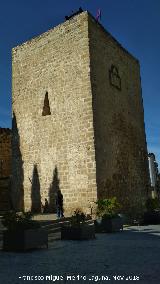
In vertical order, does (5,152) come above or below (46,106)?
below

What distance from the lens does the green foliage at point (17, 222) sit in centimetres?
784

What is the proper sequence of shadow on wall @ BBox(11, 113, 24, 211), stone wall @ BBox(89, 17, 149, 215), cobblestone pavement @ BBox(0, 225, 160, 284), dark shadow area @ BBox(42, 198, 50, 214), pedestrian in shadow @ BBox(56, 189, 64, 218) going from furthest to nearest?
1. shadow on wall @ BBox(11, 113, 24, 211)
2. dark shadow area @ BBox(42, 198, 50, 214)
3. stone wall @ BBox(89, 17, 149, 215)
4. pedestrian in shadow @ BBox(56, 189, 64, 218)
5. cobblestone pavement @ BBox(0, 225, 160, 284)

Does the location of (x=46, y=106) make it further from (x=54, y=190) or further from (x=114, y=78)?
(x=54, y=190)

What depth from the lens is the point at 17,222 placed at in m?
7.91

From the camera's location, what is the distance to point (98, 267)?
5.83 metres

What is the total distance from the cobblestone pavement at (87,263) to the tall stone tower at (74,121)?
593cm

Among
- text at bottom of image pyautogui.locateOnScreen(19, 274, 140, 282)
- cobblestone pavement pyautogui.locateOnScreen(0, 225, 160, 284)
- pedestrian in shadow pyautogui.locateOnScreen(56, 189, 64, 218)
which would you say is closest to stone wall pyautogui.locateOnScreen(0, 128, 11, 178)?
pedestrian in shadow pyautogui.locateOnScreen(56, 189, 64, 218)

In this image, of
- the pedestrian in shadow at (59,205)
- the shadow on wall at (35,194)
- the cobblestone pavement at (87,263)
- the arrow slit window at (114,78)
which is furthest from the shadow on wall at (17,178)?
the cobblestone pavement at (87,263)

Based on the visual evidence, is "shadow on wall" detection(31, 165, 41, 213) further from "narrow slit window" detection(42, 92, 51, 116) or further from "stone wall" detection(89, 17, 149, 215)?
"stone wall" detection(89, 17, 149, 215)

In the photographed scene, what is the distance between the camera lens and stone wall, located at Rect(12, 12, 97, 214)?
580 inches

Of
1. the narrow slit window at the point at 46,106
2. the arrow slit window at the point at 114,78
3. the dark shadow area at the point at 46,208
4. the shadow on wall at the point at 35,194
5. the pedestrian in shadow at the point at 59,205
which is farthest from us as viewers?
the arrow slit window at the point at 114,78

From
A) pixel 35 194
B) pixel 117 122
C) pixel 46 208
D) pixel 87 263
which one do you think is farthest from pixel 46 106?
pixel 87 263

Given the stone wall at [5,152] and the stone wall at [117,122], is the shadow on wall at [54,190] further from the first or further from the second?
the stone wall at [5,152]

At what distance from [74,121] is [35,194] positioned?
406 cm
